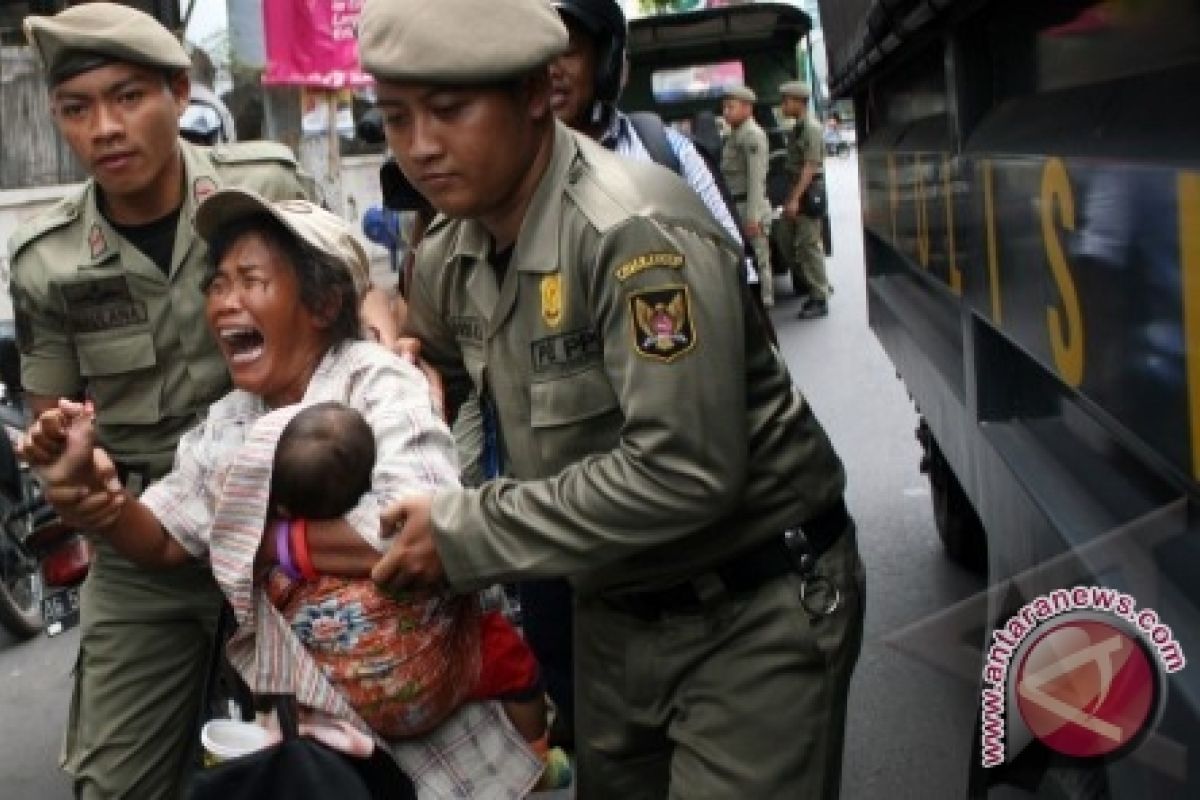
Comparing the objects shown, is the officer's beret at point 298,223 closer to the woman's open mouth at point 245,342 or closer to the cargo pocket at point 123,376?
the woman's open mouth at point 245,342

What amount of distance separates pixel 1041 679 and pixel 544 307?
0.80 metres

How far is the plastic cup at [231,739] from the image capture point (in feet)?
7.06

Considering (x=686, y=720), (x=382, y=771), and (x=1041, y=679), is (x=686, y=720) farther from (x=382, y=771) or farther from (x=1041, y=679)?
(x=1041, y=679)

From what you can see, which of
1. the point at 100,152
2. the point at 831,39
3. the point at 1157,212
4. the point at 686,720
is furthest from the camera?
the point at 831,39

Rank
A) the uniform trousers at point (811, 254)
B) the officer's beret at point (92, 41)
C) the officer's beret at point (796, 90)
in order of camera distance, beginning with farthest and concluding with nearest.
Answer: the officer's beret at point (796, 90) < the uniform trousers at point (811, 254) < the officer's beret at point (92, 41)

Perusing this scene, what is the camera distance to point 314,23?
39.8 feet

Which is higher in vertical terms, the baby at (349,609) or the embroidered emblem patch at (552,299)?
the embroidered emblem patch at (552,299)

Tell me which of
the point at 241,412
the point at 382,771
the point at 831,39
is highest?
the point at 831,39

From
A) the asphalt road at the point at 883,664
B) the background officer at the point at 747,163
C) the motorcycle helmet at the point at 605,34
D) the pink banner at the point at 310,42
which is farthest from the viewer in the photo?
the pink banner at the point at 310,42

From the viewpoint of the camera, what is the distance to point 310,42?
12.1m

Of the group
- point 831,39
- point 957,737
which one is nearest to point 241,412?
point 957,737

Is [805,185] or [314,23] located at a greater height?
[314,23]

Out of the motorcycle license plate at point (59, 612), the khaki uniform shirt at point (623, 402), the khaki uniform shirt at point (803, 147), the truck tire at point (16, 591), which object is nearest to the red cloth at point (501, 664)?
the khaki uniform shirt at point (623, 402)

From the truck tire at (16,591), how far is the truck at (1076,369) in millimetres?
3748
